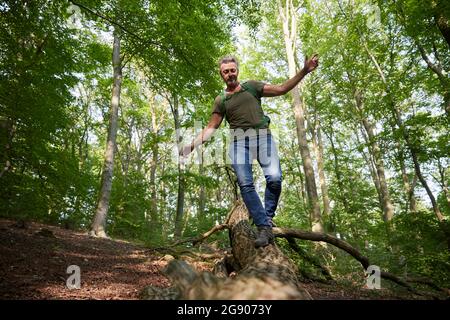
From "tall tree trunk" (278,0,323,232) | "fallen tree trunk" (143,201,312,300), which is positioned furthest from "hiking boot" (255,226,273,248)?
"tall tree trunk" (278,0,323,232)

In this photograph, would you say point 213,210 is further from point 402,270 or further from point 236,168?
point 236,168

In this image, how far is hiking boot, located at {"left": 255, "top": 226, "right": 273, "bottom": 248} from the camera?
3.41 m

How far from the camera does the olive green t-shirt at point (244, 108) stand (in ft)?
12.2

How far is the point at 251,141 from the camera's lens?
12.2 feet

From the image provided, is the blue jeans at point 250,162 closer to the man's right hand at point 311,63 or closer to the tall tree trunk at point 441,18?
the man's right hand at point 311,63

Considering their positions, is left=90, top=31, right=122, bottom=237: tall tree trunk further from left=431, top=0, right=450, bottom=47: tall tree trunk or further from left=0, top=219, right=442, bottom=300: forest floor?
left=431, top=0, right=450, bottom=47: tall tree trunk

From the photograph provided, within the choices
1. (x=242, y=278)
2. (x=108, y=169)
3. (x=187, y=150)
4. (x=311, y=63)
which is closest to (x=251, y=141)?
(x=187, y=150)

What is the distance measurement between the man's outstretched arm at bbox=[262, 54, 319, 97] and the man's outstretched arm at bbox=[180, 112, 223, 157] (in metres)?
0.71

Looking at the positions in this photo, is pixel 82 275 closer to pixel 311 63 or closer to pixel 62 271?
pixel 62 271

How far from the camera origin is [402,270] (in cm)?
541
